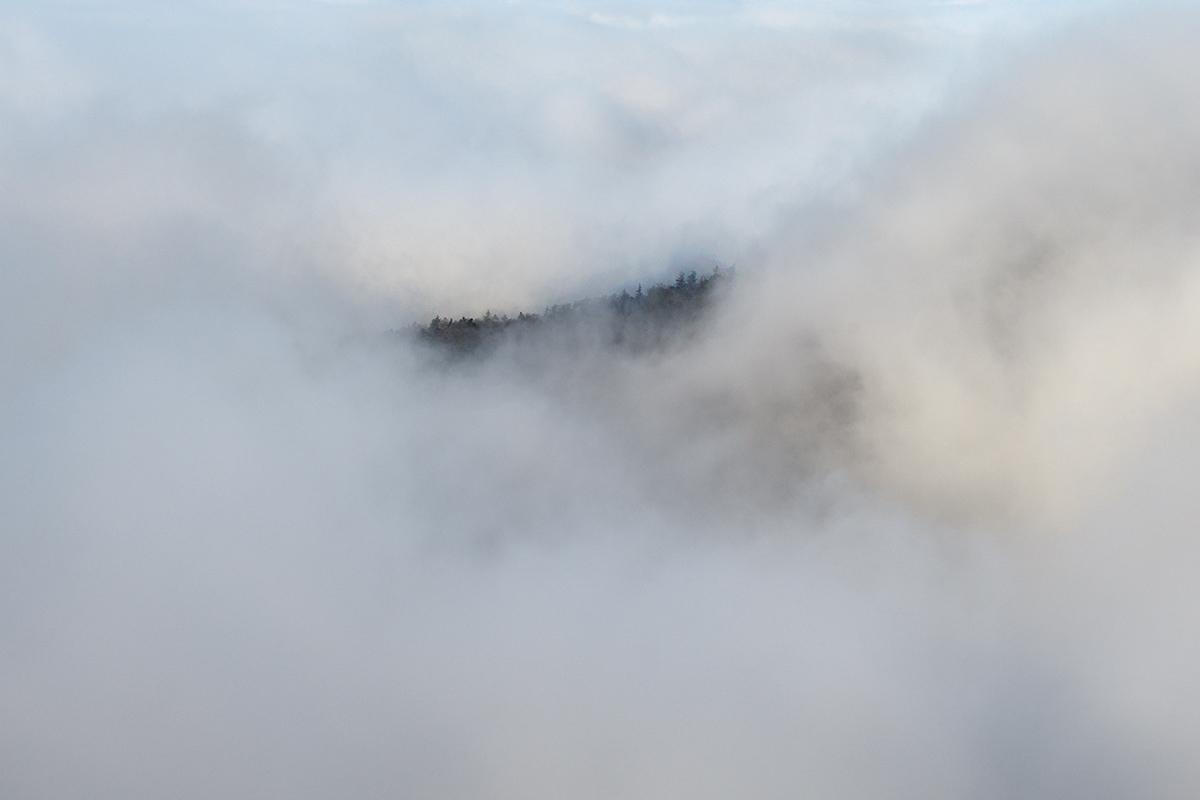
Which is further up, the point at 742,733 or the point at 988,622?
the point at 988,622

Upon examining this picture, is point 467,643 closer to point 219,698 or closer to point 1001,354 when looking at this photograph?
point 219,698

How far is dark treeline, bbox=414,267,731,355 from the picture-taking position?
107562mm

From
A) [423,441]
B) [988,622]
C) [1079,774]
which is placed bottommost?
[1079,774]

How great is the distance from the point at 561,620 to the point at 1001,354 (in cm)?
4453

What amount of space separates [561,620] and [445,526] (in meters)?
19.6

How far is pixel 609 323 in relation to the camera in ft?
373

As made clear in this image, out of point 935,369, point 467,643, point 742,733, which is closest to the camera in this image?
point 742,733

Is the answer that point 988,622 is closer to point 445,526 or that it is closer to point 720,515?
point 720,515

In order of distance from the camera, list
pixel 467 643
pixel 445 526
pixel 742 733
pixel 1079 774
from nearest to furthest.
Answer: pixel 1079 774 → pixel 742 733 → pixel 467 643 → pixel 445 526

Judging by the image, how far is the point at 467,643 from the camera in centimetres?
7719

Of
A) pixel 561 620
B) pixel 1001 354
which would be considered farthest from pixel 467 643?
pixel 1001 354

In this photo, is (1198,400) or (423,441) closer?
(1198,400)

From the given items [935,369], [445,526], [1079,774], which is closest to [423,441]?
[445,526]

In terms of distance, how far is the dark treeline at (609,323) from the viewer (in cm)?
10756
